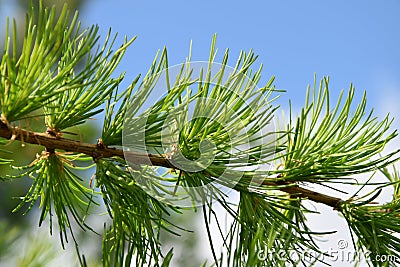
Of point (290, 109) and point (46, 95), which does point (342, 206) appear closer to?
point (290, 109)

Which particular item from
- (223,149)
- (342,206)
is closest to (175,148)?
(223,149)

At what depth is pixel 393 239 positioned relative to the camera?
467 mm

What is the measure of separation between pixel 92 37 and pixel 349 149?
23cm

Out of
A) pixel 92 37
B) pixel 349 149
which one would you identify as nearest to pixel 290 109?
pixel 349 149

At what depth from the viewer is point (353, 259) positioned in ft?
1.44

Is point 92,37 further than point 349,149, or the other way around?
point 349,149

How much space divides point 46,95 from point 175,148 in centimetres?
10

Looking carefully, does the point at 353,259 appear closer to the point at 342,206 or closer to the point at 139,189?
the point at 342,206

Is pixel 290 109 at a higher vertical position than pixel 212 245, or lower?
higher

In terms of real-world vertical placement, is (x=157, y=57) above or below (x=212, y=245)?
above

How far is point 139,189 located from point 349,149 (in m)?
0.17

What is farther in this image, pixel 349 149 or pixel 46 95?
pixel 349 149

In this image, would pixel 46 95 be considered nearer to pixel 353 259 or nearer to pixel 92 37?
pixel 92 37

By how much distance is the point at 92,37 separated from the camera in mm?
345
